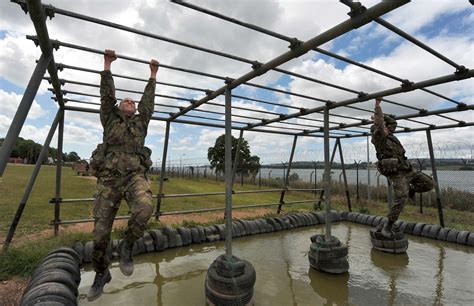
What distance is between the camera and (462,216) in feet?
28.7

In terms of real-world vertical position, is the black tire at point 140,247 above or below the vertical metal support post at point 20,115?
below

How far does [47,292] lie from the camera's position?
8.48 ft

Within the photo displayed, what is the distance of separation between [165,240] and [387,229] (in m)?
4.05

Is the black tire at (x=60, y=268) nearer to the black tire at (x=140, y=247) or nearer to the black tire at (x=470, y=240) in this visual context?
the black tire at (x=140, y=247)

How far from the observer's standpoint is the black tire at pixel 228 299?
312 centimetres

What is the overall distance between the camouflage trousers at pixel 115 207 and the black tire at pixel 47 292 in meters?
0.30

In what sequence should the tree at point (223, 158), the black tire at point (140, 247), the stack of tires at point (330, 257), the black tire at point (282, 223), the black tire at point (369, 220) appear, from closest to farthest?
the stack of tires at point (330, 257)
the black tire at point (140, 247)
the black tire at point (282, 223)
the black tire at point (369, 220)
the tree at point (223, 158)

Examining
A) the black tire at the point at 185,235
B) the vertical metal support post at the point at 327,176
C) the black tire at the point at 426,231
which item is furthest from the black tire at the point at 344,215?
the black tire at the point at 185,235

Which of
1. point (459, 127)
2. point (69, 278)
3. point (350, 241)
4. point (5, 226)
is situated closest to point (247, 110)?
point (350, 241)

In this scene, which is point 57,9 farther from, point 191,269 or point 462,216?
point 462,216

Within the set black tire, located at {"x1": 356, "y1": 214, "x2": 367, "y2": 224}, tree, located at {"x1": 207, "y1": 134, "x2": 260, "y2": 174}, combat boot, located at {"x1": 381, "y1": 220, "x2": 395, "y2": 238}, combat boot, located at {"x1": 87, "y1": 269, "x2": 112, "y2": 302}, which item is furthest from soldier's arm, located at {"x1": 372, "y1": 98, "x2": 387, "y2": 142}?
tree, located at {"x1": 207, "y1": 134, "x2": 260, "y2": 174}

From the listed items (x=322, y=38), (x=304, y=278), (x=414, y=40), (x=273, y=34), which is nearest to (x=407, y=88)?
(x=414, y=40)

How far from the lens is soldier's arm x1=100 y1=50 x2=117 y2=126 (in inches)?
124

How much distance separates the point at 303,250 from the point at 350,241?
1322 millimetres
